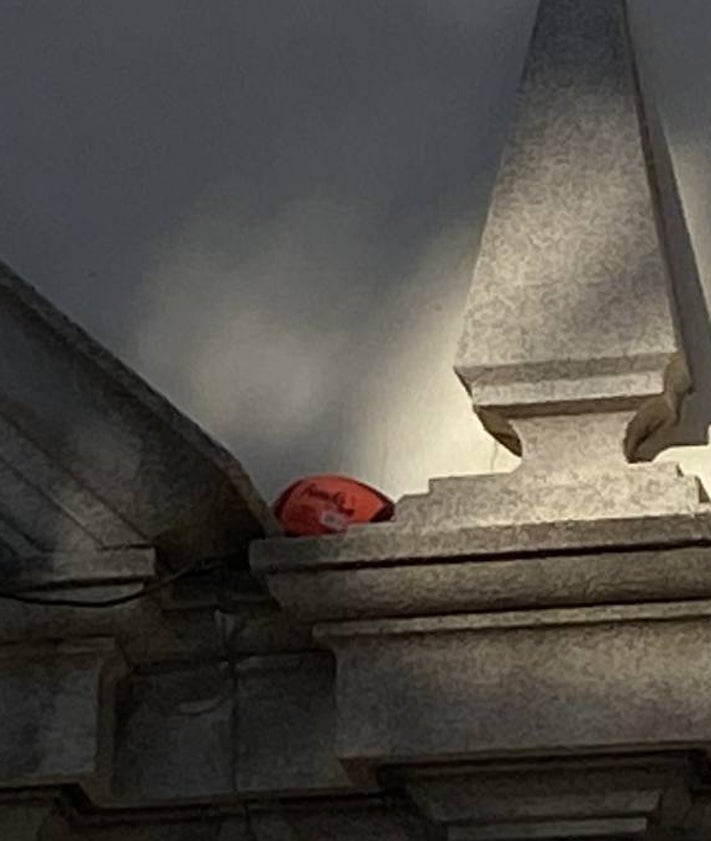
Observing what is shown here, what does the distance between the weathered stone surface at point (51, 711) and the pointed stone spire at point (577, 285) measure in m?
0.65

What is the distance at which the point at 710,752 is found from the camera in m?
4.52

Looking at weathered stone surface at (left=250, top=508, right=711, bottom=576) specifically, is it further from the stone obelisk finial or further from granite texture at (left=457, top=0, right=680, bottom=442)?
granite texture at (left=457, top=0, right=680, bottom=442)

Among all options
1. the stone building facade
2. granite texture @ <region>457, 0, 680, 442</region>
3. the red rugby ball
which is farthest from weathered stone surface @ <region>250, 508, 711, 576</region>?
granite texture @ <region>457, 0, 680, 442</region>

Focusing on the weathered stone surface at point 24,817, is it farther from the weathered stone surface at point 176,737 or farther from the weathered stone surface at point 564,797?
the weathered stone surface at point 564,797

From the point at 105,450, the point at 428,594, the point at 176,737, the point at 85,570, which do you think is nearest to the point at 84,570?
the point at 85,570

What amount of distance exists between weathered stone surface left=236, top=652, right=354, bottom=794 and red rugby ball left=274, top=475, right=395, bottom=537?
18 cm

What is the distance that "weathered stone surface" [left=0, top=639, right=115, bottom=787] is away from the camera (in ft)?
15.2

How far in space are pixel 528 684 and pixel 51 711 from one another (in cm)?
65

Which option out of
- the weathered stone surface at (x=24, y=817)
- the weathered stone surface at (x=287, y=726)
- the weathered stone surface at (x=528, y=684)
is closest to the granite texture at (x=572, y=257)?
the weathered stone surface at (x=528, y=684)

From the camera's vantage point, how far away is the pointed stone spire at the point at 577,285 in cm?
470

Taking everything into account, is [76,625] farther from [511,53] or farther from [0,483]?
[511,53]

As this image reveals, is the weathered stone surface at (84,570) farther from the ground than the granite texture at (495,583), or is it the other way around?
the weathered stone surface at (84,570)

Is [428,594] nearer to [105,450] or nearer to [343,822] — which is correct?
[343,822]

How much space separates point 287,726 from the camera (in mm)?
4723
